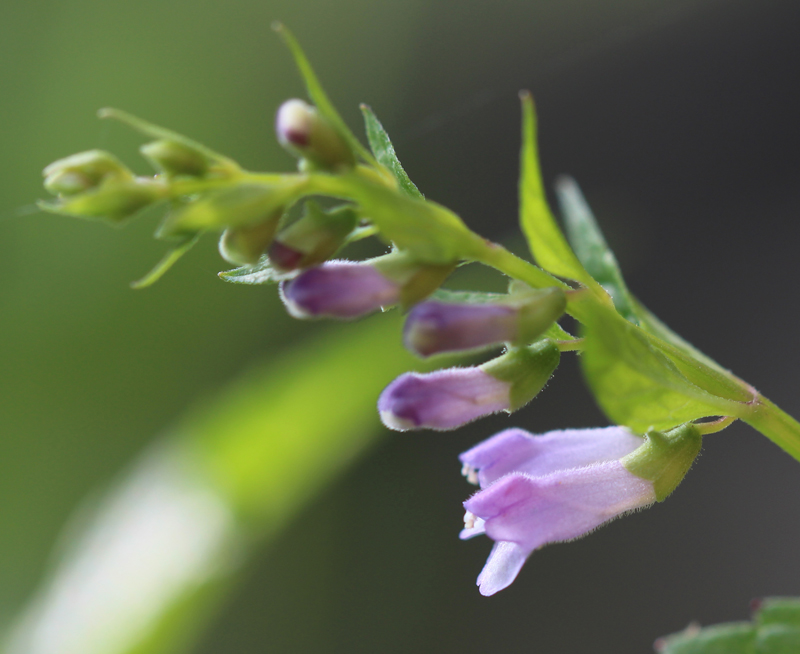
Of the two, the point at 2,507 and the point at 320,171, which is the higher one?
the point at 320,171

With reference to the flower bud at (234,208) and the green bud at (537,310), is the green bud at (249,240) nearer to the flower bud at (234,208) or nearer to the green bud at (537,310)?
the flower bud at (234,208)

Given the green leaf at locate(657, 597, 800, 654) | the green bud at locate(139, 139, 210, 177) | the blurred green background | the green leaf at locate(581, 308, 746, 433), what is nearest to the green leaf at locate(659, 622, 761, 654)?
the green leaf at locate(657, 597, 800, 654)

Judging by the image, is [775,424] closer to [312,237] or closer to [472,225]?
[312,237]

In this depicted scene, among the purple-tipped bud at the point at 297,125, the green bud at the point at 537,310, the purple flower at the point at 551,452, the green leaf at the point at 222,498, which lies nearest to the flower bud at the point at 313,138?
A: the purple-tipped bud at the point at 297,125

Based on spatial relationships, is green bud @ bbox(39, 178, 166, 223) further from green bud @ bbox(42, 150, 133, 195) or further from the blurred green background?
the blurred green background

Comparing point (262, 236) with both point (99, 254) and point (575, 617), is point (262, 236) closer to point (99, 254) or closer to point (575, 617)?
point (575, 617)

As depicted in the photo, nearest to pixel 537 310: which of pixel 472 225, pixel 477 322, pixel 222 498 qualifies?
pixel 477 322

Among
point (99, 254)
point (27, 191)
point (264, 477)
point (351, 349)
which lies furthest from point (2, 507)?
point (351, 349)

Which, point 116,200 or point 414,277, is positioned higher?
point 116,200
